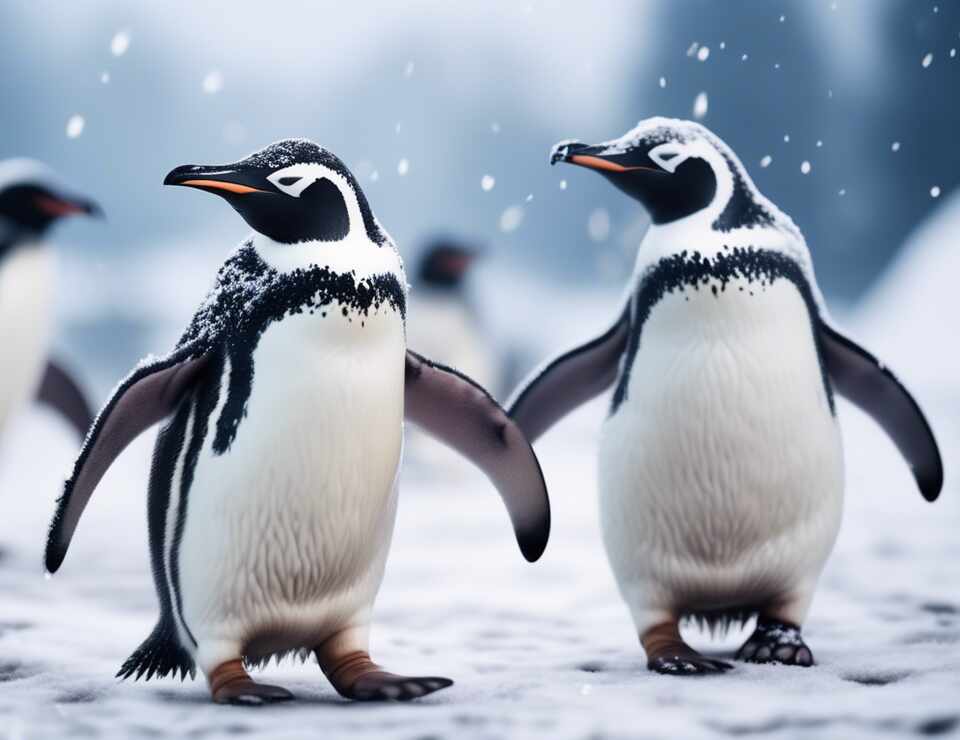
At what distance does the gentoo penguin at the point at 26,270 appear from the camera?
7.21 feet

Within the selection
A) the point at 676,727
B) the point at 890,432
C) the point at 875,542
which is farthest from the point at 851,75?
the point at 676,727

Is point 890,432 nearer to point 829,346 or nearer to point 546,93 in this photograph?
point 829,346

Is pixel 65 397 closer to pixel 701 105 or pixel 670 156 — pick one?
pixel 670 156

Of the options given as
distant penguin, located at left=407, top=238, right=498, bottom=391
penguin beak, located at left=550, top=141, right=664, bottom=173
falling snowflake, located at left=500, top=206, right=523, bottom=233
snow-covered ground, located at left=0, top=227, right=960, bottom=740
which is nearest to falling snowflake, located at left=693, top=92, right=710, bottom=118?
distant penguin, located at left=407, top=238, right=498, bottom=391

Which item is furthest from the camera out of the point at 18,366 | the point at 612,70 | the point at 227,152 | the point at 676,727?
the point at 227,152

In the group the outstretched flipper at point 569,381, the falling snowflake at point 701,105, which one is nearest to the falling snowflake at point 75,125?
the falling snowflake at point 701,105

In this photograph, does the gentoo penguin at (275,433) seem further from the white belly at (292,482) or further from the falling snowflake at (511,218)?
the falling snowflake at (511,218)

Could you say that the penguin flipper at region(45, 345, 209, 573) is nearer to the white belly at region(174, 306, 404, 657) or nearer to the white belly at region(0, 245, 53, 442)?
the white belly at region(174, 306, 404, 657)

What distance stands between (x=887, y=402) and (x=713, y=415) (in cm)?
31

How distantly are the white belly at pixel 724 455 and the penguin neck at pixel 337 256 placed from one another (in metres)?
0.35

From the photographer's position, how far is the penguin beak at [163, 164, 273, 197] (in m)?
1.08

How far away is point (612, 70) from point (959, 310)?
1917 mm

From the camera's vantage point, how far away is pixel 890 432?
4.89 feet

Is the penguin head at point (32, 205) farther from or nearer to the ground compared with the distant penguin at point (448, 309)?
nearer to the ground
